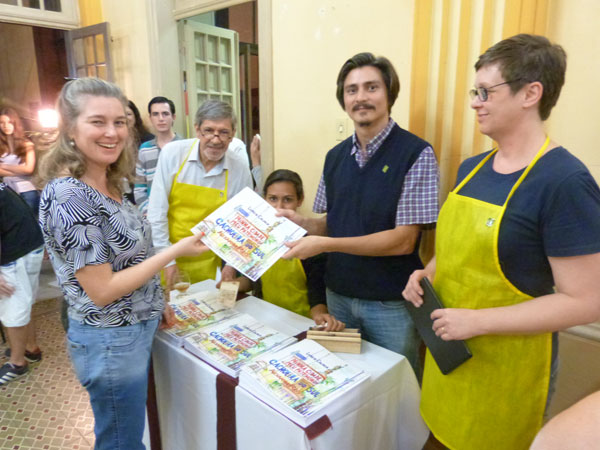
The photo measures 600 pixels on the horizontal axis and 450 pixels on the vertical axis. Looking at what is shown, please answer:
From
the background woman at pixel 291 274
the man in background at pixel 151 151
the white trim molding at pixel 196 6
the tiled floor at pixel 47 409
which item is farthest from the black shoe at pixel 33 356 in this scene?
A: the white trim molding at pixel 196 6

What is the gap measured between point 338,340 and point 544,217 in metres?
0.73

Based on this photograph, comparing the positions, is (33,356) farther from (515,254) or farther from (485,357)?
(515,254)

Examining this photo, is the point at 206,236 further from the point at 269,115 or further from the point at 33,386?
the point at 33,386

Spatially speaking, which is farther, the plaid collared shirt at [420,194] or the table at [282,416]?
the plaid collared shirt at [420,194]

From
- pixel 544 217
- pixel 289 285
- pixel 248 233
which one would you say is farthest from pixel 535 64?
pixel 289 285

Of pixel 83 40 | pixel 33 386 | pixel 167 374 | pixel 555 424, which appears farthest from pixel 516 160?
pixel 83 40

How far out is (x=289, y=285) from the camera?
6.24ft

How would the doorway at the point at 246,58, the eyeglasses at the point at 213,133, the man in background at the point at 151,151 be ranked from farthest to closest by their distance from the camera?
the doorway at the point at 246,58 < the man in background at the point at 151,151 < the eyeglasses at the point at 213,133

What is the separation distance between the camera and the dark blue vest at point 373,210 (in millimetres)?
1474

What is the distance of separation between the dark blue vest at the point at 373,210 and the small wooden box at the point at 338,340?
0.70 ft

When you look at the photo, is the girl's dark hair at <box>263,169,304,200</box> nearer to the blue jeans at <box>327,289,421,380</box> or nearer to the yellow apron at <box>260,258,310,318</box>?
the yellow apron at <box>260,258,310,318</box>

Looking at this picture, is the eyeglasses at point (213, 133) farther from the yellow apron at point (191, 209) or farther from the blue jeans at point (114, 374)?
the blue jeans at point (114, 374)

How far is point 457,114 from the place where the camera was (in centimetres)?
179

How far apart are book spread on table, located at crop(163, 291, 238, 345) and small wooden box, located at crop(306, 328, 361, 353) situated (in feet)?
1.39
